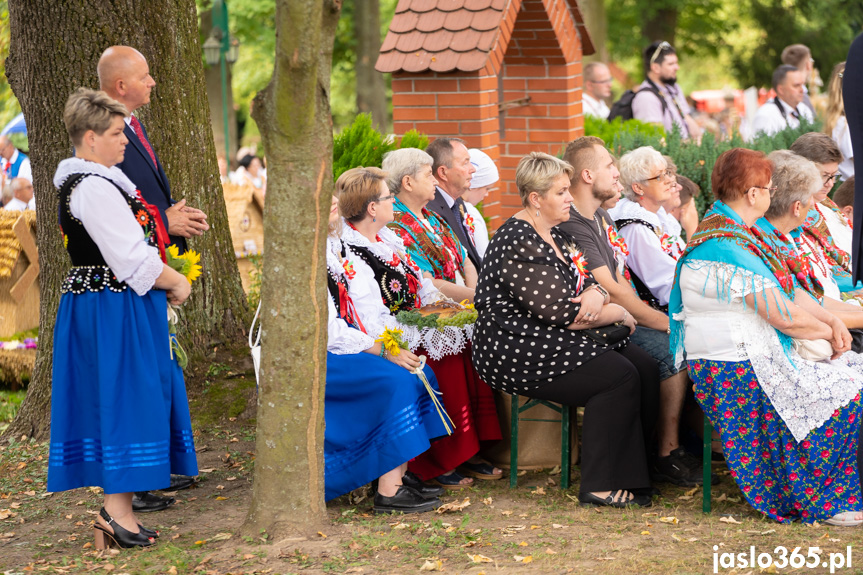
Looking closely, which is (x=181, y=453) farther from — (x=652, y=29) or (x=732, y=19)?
(x=732, y=19)

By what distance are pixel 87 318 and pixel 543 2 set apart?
18.4ft

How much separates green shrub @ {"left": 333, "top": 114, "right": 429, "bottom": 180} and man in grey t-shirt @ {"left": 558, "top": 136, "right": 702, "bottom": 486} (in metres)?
1.63

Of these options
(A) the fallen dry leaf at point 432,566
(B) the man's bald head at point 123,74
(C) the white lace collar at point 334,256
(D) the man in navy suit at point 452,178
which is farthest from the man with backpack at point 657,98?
(A) the fallen dry leaf at point 432,566

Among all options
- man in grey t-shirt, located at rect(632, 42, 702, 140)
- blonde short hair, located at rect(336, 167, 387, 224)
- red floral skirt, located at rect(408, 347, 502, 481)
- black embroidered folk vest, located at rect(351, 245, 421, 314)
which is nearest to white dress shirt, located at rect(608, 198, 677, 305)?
red floral skirt, located at rect(408, 347, 502, 481)

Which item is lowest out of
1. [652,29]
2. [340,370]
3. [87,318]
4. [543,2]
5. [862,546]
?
[862,546]

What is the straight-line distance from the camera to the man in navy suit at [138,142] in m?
4.66

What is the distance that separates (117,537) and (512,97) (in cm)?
603

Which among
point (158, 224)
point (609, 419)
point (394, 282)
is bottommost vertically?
point (609, 419)

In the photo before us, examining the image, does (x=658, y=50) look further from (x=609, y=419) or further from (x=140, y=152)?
(x=140, y=152)

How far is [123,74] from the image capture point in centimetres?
466

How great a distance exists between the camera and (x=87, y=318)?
4258 mm

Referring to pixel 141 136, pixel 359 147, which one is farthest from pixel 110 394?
pixel 359 147

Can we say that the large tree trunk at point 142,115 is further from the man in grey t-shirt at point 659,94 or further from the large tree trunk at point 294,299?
the man in grey t-shirt at point 659,94

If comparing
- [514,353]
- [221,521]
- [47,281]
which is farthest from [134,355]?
[47,281]
